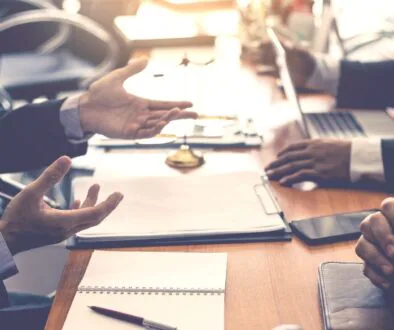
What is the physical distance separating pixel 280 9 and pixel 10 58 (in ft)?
3.87

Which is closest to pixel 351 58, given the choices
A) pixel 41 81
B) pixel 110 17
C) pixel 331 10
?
pixel 331 10

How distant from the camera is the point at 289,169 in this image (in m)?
1.17

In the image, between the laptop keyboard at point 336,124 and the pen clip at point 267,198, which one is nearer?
the pen clip at point 267,198

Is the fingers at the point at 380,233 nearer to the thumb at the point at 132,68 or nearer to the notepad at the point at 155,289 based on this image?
the notepad at the point at 155,289

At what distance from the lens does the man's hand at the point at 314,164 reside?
45.7 inches

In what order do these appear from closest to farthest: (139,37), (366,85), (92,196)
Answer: (92,196)
(366,85)
(139,37)

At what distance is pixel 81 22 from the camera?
2438mm

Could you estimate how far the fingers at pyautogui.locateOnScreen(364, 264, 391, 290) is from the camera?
0.79 meters

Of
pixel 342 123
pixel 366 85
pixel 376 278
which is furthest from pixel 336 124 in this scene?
pixel 376 278

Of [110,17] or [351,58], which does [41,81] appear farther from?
[351,58]

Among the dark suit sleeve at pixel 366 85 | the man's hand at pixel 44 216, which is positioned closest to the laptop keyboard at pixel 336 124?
the dark suit sleeve at pixel 366 85

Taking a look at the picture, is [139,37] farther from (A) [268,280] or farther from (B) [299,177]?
(A) [268,280]

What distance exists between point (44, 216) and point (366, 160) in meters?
0.60

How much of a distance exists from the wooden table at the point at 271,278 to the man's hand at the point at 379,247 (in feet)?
0.24
